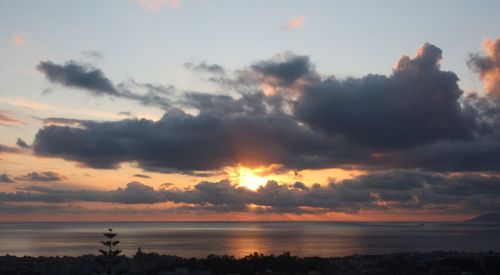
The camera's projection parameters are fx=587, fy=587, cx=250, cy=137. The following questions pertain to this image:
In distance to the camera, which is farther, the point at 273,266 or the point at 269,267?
the point at 273,266

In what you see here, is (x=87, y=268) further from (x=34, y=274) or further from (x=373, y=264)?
(x=373, y=264)

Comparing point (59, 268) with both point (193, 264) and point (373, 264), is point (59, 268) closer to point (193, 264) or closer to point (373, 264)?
point (193, 264)

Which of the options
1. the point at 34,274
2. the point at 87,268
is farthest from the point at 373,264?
the point at 34,274

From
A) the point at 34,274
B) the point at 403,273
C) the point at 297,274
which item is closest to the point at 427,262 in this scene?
the point at 403,273

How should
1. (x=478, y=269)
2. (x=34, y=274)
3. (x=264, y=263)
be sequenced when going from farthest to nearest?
(x=264, y=263) < (x=478, y=269) < (x=34, y=274)

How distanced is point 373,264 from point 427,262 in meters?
9.82

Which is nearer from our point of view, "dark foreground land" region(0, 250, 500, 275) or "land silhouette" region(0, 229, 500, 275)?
"land silhouette" region(0, 229, 500, 275)

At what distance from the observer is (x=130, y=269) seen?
294 ft

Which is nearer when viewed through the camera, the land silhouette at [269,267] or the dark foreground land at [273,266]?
the land silhouette at [269,267]

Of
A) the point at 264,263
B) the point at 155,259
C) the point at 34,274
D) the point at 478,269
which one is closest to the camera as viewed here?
the point at 34,274

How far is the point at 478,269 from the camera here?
312 ft

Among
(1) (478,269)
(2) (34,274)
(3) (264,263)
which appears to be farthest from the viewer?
(3) (264,263)

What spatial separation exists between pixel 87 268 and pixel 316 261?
4062cm

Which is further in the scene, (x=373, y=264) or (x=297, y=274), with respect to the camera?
(x=373, y=264)
